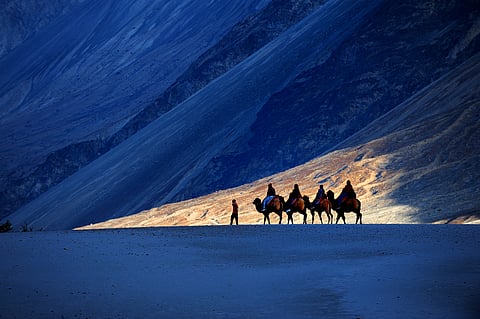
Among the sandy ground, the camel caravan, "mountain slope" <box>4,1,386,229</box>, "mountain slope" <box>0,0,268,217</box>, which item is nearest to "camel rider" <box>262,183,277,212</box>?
the camel caravan

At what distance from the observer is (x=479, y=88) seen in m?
50.0

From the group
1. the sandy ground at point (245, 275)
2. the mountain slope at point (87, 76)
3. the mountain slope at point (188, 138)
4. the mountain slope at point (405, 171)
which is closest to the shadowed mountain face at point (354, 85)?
the mountain slope at point (188, 138)

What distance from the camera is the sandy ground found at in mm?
10492

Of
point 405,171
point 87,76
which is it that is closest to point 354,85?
point 405,171

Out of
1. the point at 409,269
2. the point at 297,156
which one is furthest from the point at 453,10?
the point at 409,269

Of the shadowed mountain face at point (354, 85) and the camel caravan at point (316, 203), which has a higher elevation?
the shadowed mountain face at point (354, 85)

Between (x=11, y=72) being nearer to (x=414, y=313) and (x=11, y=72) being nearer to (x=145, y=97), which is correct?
(x=145, y=97)

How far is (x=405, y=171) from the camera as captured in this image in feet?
147

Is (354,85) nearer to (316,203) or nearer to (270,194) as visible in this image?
(316,203)

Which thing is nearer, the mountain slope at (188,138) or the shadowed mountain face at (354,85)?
the shadowed mountain face at (354,85)

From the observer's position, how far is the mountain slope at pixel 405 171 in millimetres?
38344

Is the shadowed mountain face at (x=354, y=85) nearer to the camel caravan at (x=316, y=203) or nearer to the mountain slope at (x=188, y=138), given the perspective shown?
the mountain slope at (x=188, y=138)

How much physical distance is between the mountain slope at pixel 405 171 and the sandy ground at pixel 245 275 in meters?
16.3

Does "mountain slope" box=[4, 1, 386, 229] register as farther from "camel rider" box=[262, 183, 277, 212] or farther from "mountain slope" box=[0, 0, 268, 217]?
"camel rider" box=[262, 183, 277, 212]
